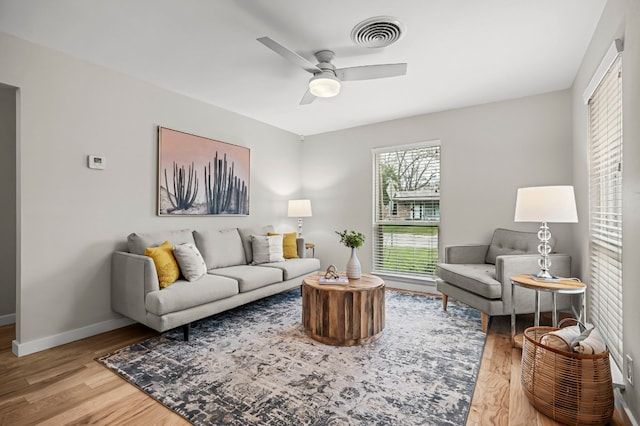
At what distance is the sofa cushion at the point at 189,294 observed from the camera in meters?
2.60

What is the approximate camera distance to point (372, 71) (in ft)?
8.66

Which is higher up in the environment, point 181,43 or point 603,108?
point 181,43

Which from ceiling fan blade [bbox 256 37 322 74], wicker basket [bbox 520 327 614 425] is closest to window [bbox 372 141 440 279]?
ceiling fan blade [bbox 256 37 322 74]

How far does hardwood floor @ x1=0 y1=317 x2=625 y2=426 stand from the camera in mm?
1784

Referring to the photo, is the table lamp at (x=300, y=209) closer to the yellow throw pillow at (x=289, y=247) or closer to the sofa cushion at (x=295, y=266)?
the yellow throw pillow at (x=289, y=247)

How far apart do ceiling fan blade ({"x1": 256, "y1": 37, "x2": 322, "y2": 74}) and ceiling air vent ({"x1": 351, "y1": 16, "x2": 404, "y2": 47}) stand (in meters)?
0.41

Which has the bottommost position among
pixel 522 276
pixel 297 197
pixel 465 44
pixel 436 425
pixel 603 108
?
pixel 436 425

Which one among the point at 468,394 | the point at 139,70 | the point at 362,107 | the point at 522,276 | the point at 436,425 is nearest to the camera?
the point at 436,425

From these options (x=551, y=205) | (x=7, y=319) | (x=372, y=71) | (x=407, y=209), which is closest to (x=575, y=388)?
(x=551, y=205)

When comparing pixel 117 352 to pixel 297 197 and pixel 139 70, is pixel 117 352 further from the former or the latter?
pixel 297 197

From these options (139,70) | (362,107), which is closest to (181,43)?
(139,70)

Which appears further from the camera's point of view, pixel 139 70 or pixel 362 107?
pixel 362 107

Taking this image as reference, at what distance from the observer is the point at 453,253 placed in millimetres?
3838

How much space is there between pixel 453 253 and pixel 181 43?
3487 millimetres
